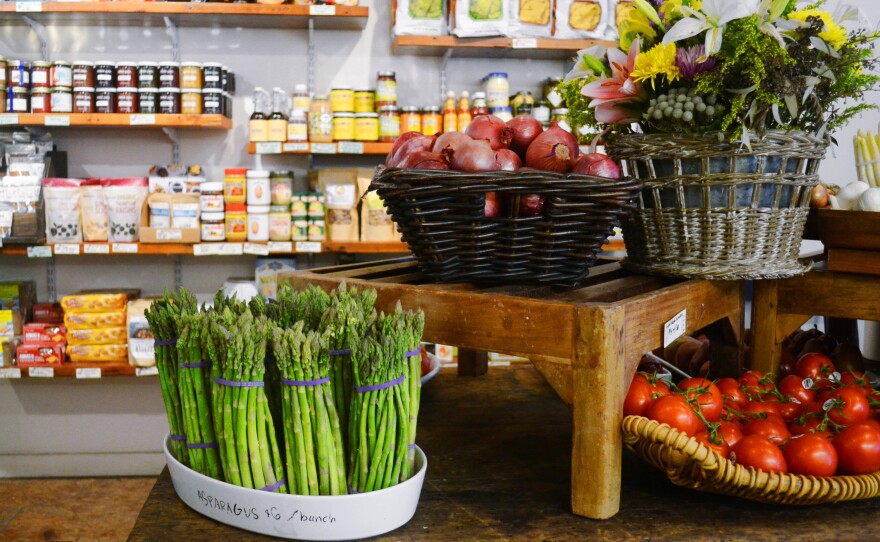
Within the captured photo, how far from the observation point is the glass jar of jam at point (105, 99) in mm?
3031

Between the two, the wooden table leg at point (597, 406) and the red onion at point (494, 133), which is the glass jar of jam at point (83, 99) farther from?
the wooden table leg at point (597, 406)

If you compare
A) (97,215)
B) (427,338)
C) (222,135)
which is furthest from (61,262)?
(427,338)

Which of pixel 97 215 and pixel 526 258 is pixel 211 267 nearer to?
pixel 97 215

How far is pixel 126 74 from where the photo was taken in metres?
3.02

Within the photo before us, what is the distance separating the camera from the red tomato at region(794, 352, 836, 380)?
4.78ft

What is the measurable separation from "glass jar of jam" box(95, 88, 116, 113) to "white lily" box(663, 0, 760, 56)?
255cm

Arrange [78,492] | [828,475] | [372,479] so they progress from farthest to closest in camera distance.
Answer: [78,492]
[828,475]
[372,479]

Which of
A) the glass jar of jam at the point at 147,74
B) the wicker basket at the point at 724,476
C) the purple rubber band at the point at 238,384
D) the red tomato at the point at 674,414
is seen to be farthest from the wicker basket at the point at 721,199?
the glass jar of jam at the point at 147,74

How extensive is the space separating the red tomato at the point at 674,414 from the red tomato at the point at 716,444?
19mm

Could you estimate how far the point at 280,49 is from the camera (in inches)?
136

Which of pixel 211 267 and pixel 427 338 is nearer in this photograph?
pixel 427 338

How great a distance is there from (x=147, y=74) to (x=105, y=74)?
0.17 metres

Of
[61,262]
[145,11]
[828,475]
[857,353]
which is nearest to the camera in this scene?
[828,475]

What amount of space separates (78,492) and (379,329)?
2908 millimetres
